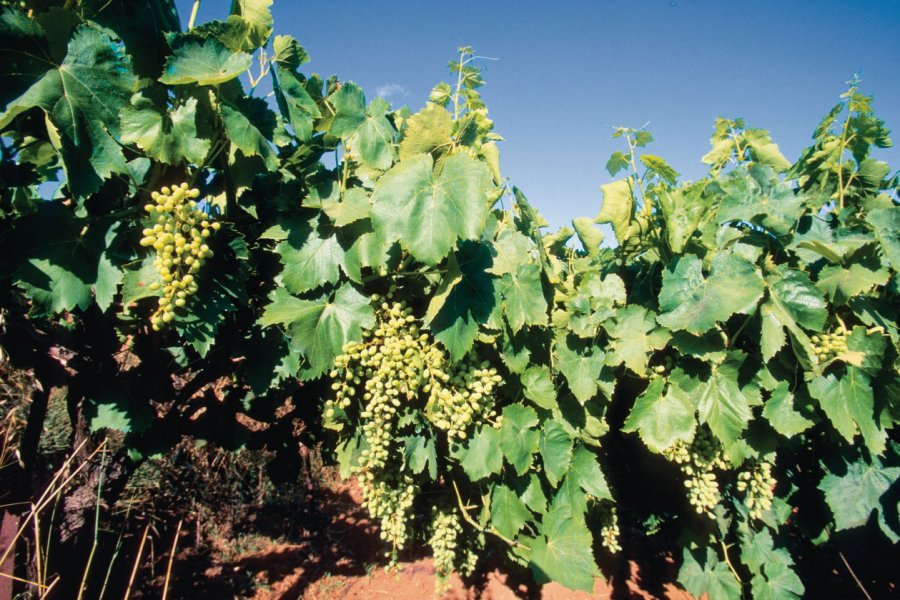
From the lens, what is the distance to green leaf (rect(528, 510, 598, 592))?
2283 mm

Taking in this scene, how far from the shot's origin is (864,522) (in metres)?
2.75

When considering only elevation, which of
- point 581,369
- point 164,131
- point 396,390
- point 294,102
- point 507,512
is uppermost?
point 294,102

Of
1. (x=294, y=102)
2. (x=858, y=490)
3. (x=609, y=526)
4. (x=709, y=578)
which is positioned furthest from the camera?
(x=709, y=578)

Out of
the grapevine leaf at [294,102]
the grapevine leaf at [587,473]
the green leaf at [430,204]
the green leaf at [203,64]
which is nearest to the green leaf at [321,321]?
the green leaf at [430,204]

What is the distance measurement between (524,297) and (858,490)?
108 inches

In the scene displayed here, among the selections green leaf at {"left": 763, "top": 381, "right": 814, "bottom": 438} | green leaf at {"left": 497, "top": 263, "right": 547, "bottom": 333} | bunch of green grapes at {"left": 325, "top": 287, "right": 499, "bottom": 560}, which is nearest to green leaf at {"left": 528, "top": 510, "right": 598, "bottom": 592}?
bunch of green grapes at {"left": 325, "top": 287, "right": 499, "bottom": 560}

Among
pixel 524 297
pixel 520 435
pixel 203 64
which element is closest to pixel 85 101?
pixel 203 64

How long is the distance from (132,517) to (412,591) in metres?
3.06

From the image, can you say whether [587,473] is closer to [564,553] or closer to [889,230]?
[564,553]

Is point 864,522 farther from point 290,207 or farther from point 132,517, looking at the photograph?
point 132,517

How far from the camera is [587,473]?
2410 millimetres

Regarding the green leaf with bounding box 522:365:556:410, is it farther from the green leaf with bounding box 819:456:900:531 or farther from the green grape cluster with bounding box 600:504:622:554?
the green leaf with bounding box 819:456:900:531

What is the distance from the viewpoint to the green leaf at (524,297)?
1962 mm

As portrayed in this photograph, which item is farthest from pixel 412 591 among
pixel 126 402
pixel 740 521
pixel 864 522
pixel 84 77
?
pixel 84 77
